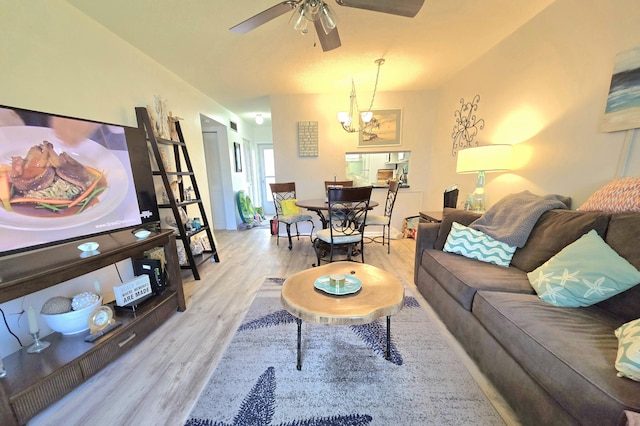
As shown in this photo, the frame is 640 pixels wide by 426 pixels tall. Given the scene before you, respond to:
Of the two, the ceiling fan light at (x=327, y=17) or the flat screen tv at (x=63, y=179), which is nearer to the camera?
the flat screen tv at (x=63, y=179)

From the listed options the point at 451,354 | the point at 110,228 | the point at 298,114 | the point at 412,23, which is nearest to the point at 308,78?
the point at 298,114

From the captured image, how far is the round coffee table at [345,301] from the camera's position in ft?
3.50

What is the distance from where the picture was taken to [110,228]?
1620mm

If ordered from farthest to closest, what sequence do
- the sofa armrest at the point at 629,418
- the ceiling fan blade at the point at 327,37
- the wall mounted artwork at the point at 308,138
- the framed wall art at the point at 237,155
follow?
the framed wall art at the point at 237,155
the wall mounted artwork at the point at 308,138
the ceiling fan blade at the point at 327,37
the sofa armrest at the point at 629,418

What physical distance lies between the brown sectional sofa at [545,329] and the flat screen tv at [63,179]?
99.1 inches

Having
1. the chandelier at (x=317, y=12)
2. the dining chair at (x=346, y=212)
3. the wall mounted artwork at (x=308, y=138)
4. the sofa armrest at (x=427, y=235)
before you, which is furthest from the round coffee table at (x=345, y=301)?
the wall mounted artwork at (x=308, y=138)

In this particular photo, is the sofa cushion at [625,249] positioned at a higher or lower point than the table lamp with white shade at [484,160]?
lower

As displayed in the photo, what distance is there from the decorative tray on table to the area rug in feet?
1.59

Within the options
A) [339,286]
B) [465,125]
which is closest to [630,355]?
[339,286]

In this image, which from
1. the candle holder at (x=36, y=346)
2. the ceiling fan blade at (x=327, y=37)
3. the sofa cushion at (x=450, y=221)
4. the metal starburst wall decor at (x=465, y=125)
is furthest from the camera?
the metal starburst wall decor at (x=465, y=125)

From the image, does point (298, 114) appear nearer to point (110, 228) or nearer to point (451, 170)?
point (451, 170)

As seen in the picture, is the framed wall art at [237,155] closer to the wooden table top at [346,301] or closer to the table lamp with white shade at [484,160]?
the wooden table top at [346,301]

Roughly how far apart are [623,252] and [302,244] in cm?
320

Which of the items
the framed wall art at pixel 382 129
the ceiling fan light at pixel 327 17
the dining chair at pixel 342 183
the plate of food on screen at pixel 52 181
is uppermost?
the ceiling fan light at pixel 327 17
